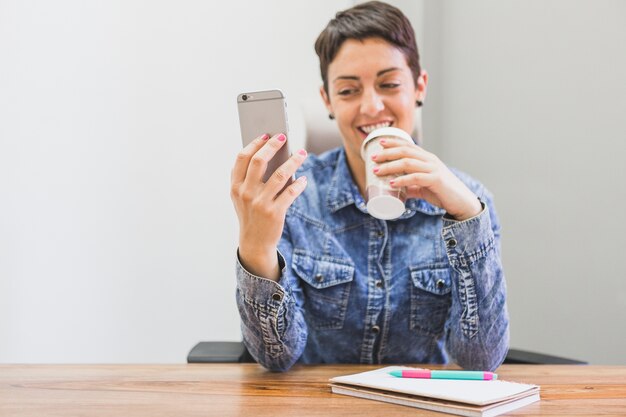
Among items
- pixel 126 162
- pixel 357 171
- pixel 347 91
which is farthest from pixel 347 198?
pixel 126 162

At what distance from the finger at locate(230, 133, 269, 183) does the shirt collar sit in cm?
35

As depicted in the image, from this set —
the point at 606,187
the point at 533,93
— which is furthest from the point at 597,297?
the point at 533,93

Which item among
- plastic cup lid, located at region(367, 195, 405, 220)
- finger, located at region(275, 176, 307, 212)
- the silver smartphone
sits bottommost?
→ plastic cup lid, located at region(367, 195, 405, 220)

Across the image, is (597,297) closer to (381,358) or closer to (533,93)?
(533,93)

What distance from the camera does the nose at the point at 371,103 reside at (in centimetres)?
119

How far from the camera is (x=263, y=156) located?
0.91 m

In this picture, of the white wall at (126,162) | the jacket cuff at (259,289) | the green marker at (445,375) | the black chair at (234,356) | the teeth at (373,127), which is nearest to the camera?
the green marker at (445,375)

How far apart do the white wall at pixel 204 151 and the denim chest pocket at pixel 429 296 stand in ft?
1.54

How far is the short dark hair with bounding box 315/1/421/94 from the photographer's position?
1220 millimetres

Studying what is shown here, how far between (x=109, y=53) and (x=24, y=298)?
0.66 meters

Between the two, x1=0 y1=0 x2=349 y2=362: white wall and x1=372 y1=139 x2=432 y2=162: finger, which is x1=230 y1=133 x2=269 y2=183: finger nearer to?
x1=372 y1=139 x2=432 y2=162: finger

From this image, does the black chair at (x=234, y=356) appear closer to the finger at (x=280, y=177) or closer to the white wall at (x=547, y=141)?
the finger at (x=280, y=177)

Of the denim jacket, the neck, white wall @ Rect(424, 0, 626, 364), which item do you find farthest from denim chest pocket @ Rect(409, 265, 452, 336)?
white wall @ Rect(424, 0, 626, 364)

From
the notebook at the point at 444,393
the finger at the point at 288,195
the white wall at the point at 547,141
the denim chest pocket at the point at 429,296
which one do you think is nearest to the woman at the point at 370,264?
the denim chest pocket at the point at 429,296
